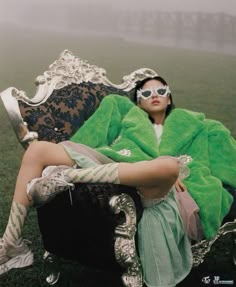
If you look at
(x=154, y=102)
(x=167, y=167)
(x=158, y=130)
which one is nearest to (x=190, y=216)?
(x=167, y=167)

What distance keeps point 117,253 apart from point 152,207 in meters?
0.22

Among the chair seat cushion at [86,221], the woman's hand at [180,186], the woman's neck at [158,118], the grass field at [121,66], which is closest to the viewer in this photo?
the chair seat cushion at [86,221]

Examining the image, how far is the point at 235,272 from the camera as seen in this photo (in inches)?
81.6

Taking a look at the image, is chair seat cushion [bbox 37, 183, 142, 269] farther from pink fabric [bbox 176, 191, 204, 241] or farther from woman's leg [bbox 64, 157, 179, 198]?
pink fabric [bbox 176, 191, 204, 241]

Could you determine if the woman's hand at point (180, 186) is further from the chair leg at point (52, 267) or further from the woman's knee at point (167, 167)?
the chair leg at point (52, 267)

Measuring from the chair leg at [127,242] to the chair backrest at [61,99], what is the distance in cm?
57

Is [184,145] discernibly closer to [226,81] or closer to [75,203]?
[75,203]

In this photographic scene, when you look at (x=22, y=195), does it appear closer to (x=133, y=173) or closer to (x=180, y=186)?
(x=133, y=173)

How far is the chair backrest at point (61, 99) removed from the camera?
1.94 meters

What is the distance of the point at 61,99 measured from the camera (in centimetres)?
211

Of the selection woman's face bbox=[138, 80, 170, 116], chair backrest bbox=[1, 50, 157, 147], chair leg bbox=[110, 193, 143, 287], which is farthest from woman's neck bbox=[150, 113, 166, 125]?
chair leg bbox=[110, 193, 143, 287]

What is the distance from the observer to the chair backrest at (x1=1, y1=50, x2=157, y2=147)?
1.94 meters

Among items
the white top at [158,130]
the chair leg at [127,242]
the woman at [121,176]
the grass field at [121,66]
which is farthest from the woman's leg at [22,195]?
the grass field at [121,66]

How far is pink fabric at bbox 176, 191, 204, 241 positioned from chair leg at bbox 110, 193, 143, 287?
0.89 feet
